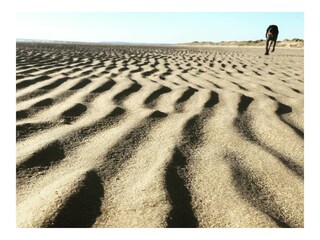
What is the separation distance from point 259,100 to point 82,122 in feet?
4.25

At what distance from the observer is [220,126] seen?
1911 mm

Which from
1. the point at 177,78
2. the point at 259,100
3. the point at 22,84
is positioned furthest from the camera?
the point at 177,78

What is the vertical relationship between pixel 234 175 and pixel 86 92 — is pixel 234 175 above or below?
below

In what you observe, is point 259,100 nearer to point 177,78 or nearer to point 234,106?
point 234,106

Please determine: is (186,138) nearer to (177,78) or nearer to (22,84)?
(22,84)

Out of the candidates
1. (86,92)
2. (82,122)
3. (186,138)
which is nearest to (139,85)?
(86,92)

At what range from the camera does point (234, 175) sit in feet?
4.47

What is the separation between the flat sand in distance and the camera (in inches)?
43.5

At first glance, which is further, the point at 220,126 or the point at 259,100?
the point at 259,100

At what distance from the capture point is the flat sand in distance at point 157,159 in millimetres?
1105

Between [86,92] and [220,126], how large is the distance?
1.15 metres

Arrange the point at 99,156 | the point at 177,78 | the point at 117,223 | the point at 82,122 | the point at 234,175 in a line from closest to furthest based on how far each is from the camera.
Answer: the point at 117,223
the point at 234,175
the point at 99,156
the point at 82,122
the point at 177,78

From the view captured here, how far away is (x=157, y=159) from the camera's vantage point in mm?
1480

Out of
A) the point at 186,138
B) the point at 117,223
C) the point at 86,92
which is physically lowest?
the point at 117,223
